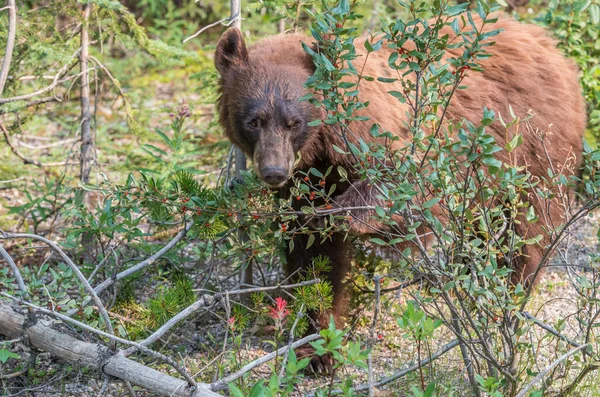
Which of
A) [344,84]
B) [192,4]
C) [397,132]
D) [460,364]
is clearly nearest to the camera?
[344,84]

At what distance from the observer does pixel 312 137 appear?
4.28 meters

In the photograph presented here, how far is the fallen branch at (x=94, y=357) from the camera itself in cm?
326

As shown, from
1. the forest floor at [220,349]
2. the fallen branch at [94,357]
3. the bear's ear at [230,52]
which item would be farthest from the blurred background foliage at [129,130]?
the fallen branch at [94,357]

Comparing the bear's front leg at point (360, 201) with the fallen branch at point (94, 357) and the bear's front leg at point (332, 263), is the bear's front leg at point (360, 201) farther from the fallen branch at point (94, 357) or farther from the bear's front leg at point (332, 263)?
the fallen branch at point (94, 357)

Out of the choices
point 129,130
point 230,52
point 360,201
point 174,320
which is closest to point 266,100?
point 230,52

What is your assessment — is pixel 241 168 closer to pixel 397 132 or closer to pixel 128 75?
pixel 397 132

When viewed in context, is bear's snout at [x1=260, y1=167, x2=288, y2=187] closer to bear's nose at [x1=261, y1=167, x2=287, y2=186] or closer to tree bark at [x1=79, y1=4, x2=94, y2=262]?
bear's nose at [x1=261, y1=167, x2=287, y2=186]

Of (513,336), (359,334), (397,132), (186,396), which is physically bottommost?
(359,334)

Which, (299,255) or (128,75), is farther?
(128,75)

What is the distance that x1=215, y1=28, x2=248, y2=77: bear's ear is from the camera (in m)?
4.35

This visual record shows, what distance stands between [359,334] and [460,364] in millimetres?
814

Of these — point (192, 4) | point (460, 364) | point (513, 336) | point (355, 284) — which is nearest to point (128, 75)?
point (192, 4)

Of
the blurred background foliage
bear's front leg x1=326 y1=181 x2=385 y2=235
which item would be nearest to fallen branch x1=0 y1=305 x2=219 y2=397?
the blurred background foliage

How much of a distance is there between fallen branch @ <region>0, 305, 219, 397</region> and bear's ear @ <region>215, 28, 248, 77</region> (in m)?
1.76
